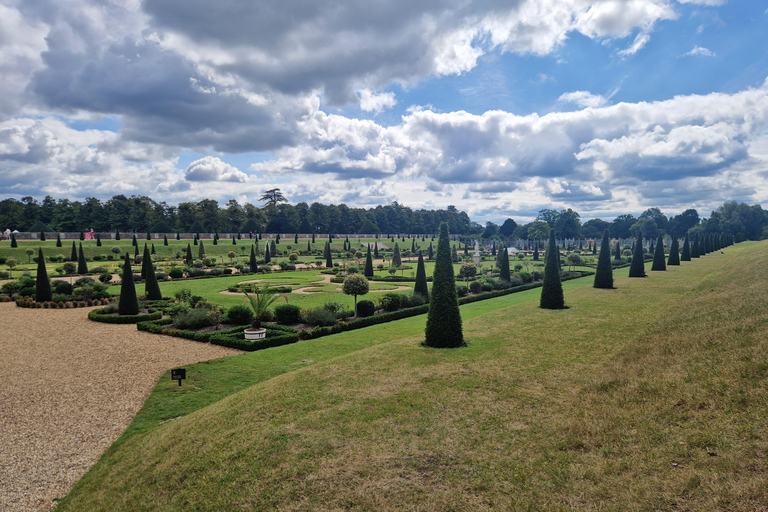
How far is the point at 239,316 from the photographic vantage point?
59.0 feet

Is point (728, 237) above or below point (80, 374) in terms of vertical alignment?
above

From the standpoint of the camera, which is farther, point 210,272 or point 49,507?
point 210,272

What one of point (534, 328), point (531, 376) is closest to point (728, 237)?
point (534, 328)

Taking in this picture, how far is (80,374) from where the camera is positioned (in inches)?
476

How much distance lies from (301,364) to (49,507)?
21.3ft

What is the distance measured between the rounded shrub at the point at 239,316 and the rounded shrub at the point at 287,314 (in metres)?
1.21

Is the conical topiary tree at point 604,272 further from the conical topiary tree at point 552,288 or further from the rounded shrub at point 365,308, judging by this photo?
the rounded shrub at point 365,308

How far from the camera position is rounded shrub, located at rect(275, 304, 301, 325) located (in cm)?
1798

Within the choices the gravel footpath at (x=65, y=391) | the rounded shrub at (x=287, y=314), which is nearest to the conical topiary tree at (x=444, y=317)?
the gravel footpath at (x=65, y=391)

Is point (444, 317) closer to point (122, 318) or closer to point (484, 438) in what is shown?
point (484, 438)

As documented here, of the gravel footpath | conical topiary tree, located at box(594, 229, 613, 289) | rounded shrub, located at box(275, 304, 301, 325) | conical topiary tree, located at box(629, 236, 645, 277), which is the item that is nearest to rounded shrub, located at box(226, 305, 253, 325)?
rounded shrub, located at box(275, 304, 301, 325)

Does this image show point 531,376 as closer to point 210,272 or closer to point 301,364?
point 301,364

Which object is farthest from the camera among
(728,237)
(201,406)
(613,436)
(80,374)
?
(728,237)

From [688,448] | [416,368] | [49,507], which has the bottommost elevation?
[49,507]
